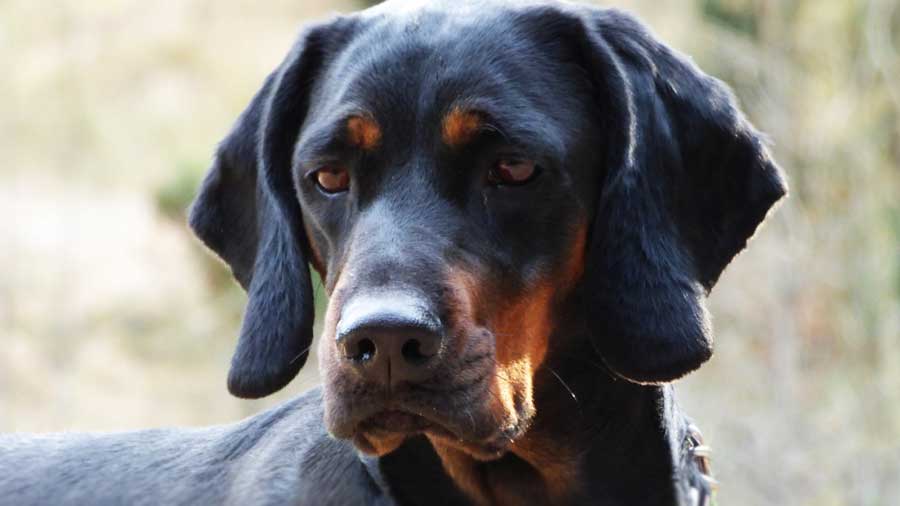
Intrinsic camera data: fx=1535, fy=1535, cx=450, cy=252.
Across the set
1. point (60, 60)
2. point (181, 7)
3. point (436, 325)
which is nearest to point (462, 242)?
point (436, 325)

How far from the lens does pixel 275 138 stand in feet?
13.5

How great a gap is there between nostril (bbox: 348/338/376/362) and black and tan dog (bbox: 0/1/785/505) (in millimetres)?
18

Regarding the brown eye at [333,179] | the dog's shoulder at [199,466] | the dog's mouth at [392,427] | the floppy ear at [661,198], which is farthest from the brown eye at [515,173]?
the dog's shoulder at [199,466]

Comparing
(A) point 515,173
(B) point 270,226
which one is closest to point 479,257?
(A) point 515,173

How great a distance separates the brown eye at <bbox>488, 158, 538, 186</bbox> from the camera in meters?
3.61

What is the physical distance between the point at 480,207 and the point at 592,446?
28.6 inches

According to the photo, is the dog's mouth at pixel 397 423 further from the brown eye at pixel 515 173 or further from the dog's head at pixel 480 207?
the brown eye at pixel 515 173

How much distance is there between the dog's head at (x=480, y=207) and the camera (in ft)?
11.1

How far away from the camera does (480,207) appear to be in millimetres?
3596

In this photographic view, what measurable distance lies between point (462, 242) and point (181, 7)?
1074 centimetres

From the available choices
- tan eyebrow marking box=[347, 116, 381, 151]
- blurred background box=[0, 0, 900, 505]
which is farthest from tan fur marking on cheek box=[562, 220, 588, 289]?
blurred background box=[0, 0, 900, 505]

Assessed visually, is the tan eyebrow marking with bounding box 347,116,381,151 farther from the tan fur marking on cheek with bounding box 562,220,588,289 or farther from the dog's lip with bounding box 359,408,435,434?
the dog's lip with bounding box 359,408,435,434

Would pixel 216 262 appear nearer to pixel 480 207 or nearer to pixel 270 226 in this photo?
pixel 270 226

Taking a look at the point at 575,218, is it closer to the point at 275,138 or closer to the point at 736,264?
the point at 275,138
